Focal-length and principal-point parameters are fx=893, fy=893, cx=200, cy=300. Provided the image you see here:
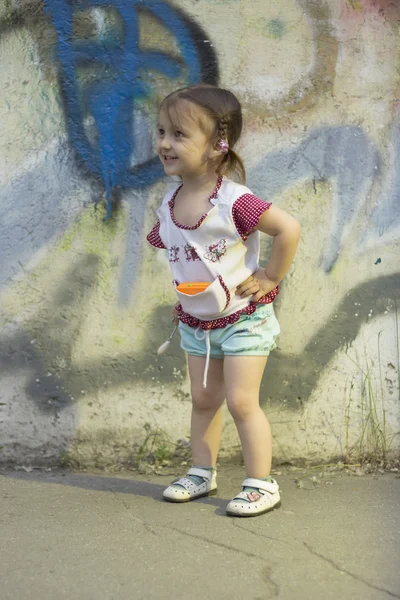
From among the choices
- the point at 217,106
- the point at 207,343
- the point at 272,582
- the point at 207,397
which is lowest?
the point at 272,582

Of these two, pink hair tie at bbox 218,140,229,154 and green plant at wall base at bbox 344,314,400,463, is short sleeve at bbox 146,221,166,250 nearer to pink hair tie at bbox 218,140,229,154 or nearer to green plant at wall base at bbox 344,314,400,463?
pink hair tie at bbox 218,140,229,154

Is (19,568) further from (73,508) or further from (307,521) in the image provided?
(307,521)

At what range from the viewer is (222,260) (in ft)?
9.66

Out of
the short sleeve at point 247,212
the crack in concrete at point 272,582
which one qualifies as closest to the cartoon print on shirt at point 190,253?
the short sleeve at point 247,212

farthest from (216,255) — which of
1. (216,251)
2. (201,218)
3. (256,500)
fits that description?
(256,500)

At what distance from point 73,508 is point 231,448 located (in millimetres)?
741

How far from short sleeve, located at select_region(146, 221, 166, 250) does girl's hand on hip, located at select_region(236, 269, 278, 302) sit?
1.12ft

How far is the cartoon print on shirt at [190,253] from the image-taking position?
9.71 feet

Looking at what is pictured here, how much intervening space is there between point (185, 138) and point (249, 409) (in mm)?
925

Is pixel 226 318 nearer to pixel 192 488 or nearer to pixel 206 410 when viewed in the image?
pixel 206 410

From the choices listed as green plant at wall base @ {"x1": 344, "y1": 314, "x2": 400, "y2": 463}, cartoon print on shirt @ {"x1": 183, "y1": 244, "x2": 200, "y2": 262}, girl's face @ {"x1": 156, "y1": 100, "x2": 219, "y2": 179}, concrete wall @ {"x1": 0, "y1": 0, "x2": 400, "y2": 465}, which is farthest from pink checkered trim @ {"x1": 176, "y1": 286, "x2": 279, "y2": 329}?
green plant at wall base @ {"x1": 344, "y1": 314, "x2": 400, "y2": 463}

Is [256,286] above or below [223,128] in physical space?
below

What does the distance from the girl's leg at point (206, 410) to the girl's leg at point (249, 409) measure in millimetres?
102

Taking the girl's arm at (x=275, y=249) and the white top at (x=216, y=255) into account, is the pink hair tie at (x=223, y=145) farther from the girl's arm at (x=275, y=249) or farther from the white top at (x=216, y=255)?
the girl's arm at (x=275, y=249)
